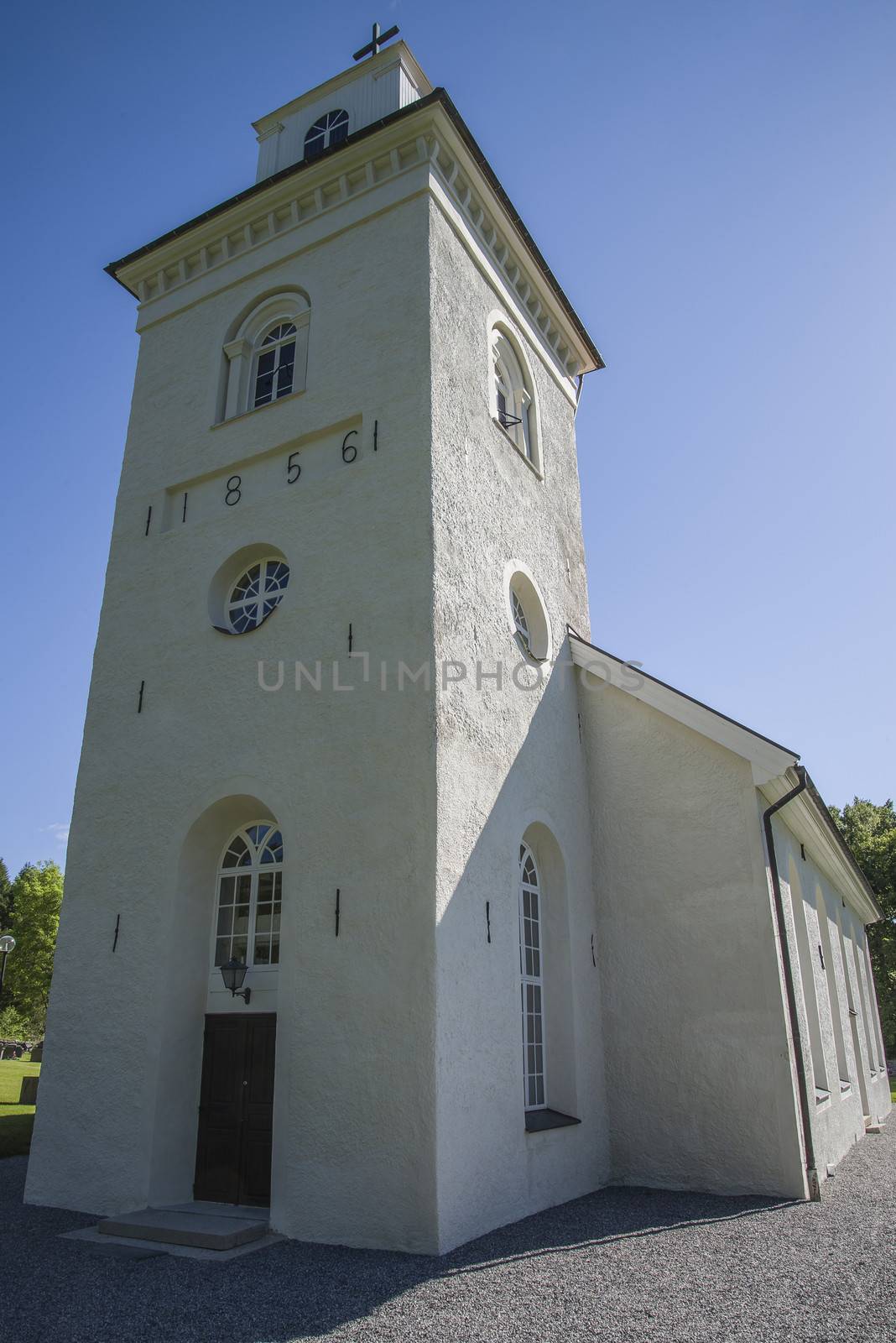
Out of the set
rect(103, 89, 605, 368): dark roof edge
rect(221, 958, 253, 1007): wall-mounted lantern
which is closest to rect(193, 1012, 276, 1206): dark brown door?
rect(221, 958, 253, 1007): wall-mounted lantern

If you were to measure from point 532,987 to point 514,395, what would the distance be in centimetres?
869

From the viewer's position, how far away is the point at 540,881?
36.4 ft

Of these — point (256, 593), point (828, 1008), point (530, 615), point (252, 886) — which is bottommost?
point (828, 1008)

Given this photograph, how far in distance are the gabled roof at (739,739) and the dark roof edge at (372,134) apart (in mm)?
→ 6039

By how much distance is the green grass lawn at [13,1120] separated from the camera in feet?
42.0

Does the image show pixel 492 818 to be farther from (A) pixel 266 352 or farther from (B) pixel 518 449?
→ (A) pixel 266 352

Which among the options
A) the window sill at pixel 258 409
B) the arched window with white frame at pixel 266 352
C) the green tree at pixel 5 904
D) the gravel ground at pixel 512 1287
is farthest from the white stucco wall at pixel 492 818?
the green tree at pixel 5 904

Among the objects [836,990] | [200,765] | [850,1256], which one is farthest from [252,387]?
[836,990]

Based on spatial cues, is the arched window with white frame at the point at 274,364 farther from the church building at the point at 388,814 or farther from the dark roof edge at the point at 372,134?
the dark roof edge at the point at 372,134

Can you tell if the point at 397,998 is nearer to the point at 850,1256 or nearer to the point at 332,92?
the point at 850,1256

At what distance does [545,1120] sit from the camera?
955 centimetres

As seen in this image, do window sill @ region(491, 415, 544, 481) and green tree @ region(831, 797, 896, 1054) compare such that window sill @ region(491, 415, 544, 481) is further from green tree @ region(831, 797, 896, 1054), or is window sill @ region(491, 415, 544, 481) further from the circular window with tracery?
green tree @ region(831, 797, 896, 1054)

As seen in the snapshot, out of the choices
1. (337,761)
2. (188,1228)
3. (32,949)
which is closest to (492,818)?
(337,761)

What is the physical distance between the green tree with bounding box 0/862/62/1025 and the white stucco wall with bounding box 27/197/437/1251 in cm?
4387
